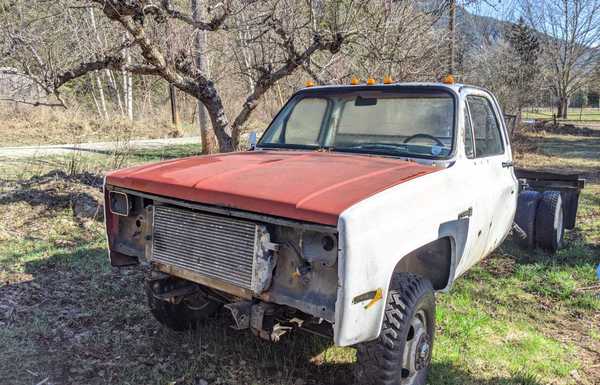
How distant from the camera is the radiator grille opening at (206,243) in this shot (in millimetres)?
2783

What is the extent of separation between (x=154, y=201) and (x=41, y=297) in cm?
204

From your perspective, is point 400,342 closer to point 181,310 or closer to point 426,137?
point 426,137

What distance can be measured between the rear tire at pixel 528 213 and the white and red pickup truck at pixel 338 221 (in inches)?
58.5

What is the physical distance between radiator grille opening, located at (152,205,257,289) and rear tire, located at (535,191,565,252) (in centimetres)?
416

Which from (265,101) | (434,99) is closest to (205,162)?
(434,99)

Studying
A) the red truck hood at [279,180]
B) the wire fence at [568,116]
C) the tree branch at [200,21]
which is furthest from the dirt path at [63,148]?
the wire fence at [568,116]

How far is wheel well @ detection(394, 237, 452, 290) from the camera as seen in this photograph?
11.3ft

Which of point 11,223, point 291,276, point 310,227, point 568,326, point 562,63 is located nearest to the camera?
point 310,227

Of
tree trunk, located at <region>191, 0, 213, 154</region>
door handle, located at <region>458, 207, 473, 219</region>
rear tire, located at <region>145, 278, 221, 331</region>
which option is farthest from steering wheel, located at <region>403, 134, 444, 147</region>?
tree trunk, located at <region>191, 0, 213, 154</region>

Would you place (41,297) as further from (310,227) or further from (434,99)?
(434,99)

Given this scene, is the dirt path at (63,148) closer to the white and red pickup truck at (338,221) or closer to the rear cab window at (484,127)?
the white and red pickup truck at (338,221)

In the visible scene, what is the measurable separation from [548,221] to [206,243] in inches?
168

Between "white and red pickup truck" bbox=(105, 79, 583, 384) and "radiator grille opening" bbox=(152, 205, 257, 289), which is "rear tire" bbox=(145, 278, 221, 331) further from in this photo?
"radiator grille opening" bbox=(152, 205, 257, 289)

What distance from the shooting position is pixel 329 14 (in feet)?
28.8
